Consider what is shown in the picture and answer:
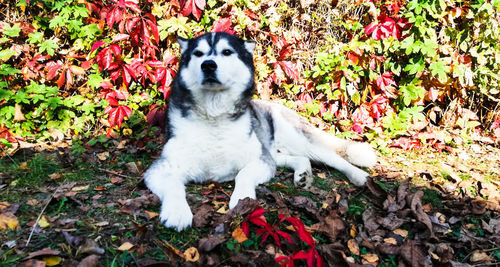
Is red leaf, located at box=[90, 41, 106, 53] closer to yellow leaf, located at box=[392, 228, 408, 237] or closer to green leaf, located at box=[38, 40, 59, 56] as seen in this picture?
green leaf, located at box=[38, 40, 59, 56]

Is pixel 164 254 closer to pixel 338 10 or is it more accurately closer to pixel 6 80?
pixel 6 80

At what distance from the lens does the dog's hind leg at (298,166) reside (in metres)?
3.21

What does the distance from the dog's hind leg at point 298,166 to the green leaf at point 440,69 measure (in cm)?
212

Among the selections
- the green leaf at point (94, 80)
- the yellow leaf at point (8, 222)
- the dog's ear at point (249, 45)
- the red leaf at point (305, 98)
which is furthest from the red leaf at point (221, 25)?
→ the yellow leaf at point (8, 222)

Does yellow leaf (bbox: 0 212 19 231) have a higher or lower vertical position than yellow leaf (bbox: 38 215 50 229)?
higher

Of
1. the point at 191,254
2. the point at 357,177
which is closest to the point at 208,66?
the point at 191,254

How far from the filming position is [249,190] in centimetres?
265

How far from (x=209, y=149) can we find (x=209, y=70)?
667mm

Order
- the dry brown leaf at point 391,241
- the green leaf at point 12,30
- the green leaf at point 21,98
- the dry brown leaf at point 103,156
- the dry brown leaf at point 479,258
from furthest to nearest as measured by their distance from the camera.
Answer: the green leaf at point 12,30 < the green leaf at point 21,98 < the dry brown leaf at point 103,156 < the dry brown leaf at point 391,241 < the dry brown leaf at point 479,258

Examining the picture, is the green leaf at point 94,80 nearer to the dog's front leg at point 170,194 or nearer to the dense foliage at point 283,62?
the dense foliage at point 283,62

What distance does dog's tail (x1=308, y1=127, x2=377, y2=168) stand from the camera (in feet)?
12.3

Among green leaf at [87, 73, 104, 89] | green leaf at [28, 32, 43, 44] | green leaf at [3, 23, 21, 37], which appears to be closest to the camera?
green leaf at [3, 23, 21, 37]

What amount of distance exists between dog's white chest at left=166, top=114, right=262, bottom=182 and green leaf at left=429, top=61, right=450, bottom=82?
109 inches

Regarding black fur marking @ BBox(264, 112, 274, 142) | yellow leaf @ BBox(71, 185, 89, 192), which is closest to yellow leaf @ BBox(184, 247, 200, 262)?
yellow leaf @ BBox(71, 185, 89, 192)
